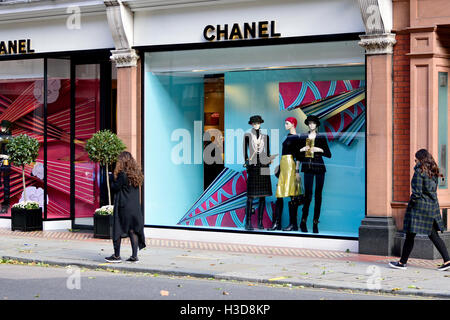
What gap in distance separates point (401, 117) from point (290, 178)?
8.39 ft

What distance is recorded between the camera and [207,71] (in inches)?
627

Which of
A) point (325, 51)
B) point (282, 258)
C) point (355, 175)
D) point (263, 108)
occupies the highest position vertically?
point (325, 51)

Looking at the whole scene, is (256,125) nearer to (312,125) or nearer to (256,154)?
(256,154)

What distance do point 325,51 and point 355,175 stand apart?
91.9 inches

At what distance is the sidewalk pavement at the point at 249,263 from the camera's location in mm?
10578

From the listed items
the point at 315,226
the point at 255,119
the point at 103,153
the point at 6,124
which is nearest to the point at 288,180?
the point at 315,226

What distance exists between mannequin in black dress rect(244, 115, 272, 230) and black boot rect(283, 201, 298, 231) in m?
0.52

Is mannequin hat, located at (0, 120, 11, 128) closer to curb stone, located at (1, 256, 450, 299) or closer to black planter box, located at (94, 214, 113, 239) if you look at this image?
black planter box, located at (94, 214, 113, 239)

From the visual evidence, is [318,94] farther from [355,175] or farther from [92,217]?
[92,217]

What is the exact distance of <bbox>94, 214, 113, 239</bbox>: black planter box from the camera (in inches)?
615

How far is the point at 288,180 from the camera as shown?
15.1 meters

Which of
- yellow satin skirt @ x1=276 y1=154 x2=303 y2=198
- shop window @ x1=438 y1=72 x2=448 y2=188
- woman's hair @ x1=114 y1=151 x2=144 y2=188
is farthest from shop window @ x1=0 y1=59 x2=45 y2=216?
shop window @ x1=438 y1=72 x2=448 y2=188

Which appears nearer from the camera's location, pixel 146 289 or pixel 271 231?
pixel 146 289

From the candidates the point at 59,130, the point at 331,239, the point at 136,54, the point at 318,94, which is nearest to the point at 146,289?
the point at 331,239
